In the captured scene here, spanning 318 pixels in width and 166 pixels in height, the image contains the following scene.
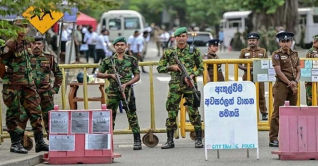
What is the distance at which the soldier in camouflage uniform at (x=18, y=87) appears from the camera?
13.2 m

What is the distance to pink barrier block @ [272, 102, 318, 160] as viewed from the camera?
41.3 feet

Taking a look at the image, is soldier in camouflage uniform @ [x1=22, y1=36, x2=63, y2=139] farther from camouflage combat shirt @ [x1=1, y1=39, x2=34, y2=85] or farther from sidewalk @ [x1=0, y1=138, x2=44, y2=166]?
sidewalk @ [x1=0, y1=138, x2=44, y2=166]

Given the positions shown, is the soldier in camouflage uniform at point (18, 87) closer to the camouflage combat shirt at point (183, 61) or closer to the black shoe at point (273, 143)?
the camouflage combat shirt at point (183, 61)

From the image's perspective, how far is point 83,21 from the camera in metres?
54.2

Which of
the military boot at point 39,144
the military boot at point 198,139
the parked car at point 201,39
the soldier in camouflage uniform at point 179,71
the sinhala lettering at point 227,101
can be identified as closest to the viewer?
the sinhala lettering at point 227,101

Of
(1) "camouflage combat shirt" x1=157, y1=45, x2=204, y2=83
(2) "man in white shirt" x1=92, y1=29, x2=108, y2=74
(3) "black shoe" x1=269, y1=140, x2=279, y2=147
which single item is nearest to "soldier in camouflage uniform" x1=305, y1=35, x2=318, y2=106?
(3) "black shoe" x1=269, y1=140, x2=279, y2=147

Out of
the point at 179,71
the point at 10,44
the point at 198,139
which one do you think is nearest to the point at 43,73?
the point at 10,44

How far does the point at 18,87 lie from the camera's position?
43.7ft

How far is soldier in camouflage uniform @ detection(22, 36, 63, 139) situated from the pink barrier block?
11.3 feet

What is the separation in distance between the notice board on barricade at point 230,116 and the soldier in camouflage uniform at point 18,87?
250 centimetres

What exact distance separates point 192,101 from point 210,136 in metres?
1.63

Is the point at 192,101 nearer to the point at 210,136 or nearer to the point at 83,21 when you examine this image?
the point at 210,136

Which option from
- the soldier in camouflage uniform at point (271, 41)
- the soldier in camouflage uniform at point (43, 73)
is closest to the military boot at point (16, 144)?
the soldier in camouflage uniform at point (43, 73)

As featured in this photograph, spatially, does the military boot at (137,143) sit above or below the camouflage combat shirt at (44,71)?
below
